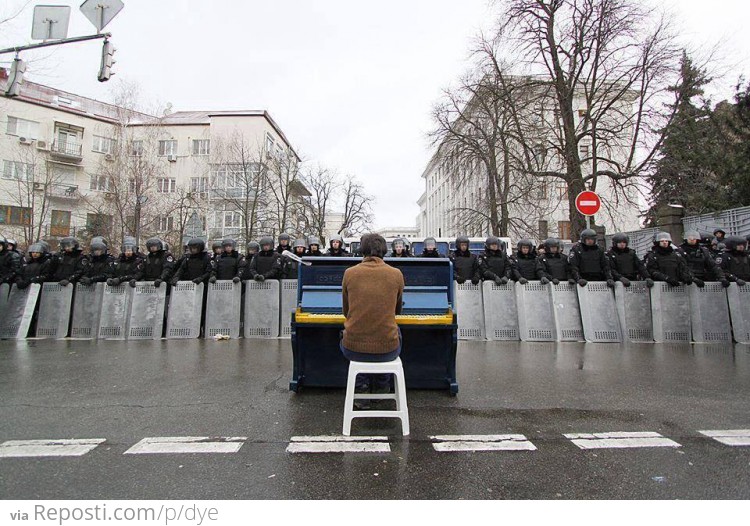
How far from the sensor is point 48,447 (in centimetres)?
354

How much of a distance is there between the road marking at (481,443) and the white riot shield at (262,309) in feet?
21.8

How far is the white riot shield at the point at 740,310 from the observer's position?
9141 millimetres

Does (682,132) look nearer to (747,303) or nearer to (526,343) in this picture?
(747,303)

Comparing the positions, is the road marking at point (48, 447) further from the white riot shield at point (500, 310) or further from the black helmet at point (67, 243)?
the black helmet at point (67, 243)

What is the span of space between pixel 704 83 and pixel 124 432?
75.6 feet

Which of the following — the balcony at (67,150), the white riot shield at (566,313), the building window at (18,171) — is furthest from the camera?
the balcony at (67,150)

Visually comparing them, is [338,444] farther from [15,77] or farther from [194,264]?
[15,77]

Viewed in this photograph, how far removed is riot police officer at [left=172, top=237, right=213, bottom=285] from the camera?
1038 centimetres

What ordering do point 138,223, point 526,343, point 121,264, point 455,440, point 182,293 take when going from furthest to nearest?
point 138,223, point 121,264, point 182,293, point 526,343, point 455,440

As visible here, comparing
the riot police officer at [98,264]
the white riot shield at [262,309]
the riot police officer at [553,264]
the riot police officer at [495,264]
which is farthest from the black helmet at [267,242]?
the riot police officer at [553,264]

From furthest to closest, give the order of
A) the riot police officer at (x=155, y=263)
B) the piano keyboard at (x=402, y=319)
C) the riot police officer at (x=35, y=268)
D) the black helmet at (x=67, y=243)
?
the black helmet at (x=67, y=243), the riot police officer at (x=155, y=263), the riot police officer at (x=35, y=268), the piano keyboard at (x=402, y=319)

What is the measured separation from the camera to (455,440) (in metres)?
3.71

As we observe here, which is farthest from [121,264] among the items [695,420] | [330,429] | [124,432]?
[695,420]

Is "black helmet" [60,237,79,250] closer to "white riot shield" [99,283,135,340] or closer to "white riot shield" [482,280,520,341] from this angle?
"white riot shield" [99,283,135,340]
